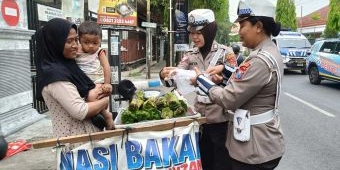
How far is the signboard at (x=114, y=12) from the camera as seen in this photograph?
7.38 m

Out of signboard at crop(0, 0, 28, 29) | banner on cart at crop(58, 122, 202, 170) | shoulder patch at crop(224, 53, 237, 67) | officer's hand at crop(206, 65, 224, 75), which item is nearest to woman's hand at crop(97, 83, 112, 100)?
banner on cart at crop(58, 122, 202, 170)

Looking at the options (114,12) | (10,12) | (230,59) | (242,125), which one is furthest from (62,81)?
(114,12)

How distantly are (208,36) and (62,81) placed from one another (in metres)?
1.37

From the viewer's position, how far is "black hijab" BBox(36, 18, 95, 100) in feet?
7.59

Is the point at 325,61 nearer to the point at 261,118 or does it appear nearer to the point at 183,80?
the point at 183,80

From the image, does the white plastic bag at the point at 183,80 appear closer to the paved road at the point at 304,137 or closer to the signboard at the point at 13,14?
the paved road at the point at 304,137

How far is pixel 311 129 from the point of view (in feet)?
23.4

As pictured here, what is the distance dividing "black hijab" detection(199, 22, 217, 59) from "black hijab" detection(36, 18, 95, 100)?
118 cm

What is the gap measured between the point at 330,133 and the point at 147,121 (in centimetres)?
516

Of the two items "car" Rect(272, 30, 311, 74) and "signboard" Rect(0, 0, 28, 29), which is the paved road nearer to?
"signboard" Rect(0, 0, 28, 29)

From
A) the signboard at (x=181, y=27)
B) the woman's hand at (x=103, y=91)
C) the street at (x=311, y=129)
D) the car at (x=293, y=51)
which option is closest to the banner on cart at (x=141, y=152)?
the woman's hand at (x=103, y=91)

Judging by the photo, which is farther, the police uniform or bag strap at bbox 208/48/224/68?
bag strap at bbox 208/48/224/68

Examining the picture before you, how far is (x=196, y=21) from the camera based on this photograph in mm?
3139

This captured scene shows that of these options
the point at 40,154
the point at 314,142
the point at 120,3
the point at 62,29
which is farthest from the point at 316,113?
the point at 62,29
